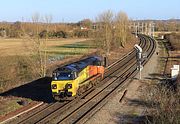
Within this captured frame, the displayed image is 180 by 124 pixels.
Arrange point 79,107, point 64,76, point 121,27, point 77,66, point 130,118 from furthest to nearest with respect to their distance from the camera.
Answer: point 121,27
point 77,66
point 64,76
point 79,107
point 130,118

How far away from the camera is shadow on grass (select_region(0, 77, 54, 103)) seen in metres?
27.9

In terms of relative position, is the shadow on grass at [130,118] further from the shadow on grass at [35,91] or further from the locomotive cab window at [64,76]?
the shadow on grass at [35,91]

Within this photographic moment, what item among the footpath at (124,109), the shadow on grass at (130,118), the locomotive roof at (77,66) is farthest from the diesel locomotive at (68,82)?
the shadow on grass at (130,118)

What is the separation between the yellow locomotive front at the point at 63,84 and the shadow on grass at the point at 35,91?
1.43 m

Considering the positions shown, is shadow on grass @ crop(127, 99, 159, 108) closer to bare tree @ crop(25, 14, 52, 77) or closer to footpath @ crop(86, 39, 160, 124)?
footpath @ crop(86, 39, 160, 124)

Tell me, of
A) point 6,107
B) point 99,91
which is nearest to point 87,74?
point 99,91

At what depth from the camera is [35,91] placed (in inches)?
1185

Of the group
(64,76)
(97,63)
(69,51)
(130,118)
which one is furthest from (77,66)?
(69,51)

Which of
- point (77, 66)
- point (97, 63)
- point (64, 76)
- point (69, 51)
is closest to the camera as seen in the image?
point (64, 76)

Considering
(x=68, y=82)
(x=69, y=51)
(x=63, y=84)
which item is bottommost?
(x=69, y=51)

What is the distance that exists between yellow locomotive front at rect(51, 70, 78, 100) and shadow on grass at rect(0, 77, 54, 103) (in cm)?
143

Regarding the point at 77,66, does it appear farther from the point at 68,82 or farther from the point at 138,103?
the point at 138,103

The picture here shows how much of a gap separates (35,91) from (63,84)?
204 inches

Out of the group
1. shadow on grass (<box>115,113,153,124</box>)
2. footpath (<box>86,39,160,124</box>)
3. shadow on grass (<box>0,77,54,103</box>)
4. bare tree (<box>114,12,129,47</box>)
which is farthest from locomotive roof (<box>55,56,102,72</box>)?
bare tree (<box>114,12,129,47</box>)
